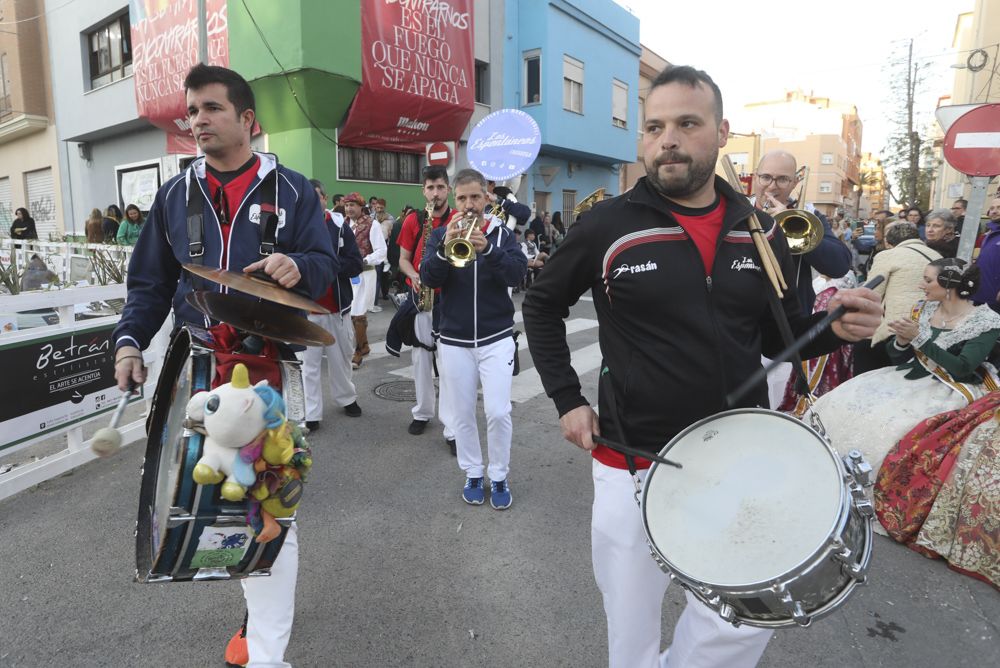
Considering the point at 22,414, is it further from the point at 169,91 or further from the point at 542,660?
the point at 169,91

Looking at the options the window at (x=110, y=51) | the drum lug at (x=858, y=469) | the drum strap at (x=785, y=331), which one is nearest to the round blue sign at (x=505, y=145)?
the drum strap at (x=785, y=331)

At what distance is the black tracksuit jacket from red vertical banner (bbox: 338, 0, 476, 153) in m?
11.9

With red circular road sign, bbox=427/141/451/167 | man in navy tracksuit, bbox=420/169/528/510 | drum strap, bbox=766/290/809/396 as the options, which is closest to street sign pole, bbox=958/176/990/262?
man in navy tracksuit, bbox=420/169/528/510

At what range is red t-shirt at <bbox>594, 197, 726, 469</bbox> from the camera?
1.94 m

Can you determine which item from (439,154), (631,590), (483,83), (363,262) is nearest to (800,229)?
(631,590)

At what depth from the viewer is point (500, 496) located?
12.7 feet

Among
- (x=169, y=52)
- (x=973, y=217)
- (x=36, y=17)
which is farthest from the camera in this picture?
(x=36, y=17)

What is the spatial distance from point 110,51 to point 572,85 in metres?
13.5

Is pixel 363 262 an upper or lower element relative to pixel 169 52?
lower

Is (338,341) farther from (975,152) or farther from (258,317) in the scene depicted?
(975,152)

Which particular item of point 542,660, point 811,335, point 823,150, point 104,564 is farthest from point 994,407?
point 823,150

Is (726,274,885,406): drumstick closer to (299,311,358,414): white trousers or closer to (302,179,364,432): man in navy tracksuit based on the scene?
(302,179,364,432): man in navy tracksuit

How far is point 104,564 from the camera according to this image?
316 centimetres

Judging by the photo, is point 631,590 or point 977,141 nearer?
point 631,590
